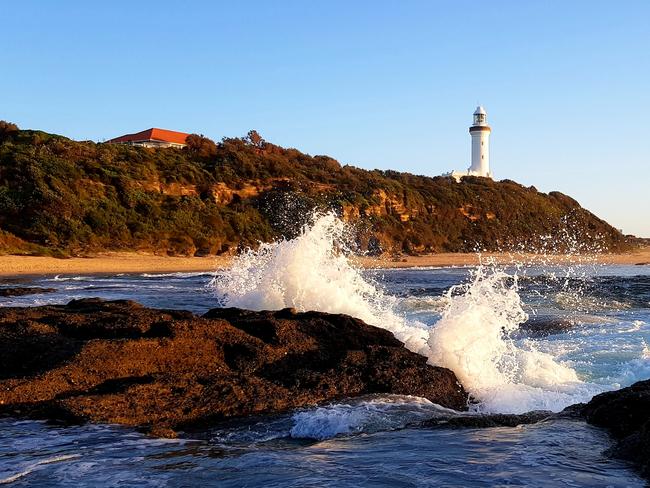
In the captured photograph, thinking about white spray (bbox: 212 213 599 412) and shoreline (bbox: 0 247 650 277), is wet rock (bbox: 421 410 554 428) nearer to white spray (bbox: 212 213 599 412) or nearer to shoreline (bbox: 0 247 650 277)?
white spray (bbox: 212 213 599 412)

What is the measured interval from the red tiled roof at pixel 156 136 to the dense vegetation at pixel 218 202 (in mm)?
10407

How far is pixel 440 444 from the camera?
4797mm

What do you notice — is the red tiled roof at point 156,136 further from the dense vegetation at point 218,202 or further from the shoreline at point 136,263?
the shoreline at point 136,263

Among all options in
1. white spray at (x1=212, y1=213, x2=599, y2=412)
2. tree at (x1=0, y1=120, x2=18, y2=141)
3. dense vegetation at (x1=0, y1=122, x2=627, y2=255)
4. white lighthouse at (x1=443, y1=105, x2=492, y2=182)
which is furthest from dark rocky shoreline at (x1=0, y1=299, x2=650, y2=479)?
white lighthouse at (x1=443, y1=105, x2=492, y2=182)

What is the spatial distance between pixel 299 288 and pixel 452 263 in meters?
34.0

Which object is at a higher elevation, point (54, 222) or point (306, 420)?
point (54, 222)

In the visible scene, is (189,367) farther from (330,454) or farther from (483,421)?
(483,421)

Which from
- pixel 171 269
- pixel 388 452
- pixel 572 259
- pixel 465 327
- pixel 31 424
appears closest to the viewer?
pixel 388 452

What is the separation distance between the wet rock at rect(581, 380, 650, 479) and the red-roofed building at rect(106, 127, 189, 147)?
56.3 metres

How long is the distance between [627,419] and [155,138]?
58.4 m

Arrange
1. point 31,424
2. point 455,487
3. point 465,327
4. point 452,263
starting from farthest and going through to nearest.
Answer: point 452,263, point 465,327, point 31,424, point 455,487

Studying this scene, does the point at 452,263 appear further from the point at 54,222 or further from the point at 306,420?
the point at 306,420

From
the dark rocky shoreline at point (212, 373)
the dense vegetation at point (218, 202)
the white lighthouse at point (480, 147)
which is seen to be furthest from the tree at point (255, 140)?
the dark rocky shoreline at point (212, 373)

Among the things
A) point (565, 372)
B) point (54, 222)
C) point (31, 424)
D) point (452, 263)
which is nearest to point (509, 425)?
point (31, 424)
